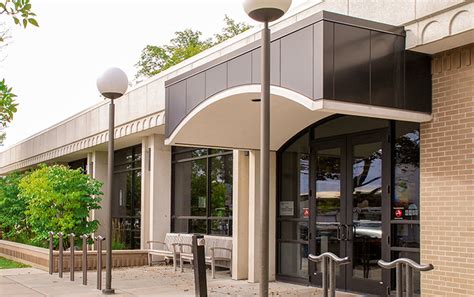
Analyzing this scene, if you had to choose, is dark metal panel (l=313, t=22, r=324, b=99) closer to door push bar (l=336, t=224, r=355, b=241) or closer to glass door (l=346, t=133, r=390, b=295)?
glass door (l=346, t=133, r=390, b=295)

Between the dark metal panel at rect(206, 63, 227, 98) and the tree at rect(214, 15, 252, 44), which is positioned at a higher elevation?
the tree at rect(214, 15, 252, 44)

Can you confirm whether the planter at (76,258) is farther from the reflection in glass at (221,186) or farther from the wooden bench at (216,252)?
the reflection in glass at (221,186)

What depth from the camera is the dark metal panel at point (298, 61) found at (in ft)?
26.0

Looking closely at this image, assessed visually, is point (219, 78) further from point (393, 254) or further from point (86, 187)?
point (86, 187)

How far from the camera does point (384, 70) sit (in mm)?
8312

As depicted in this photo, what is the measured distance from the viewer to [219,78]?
10047 mm

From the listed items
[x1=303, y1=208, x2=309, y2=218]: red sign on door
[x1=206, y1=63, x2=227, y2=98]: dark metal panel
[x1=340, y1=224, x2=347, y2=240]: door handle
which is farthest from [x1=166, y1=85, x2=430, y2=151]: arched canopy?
[x1=340, y1=224, x2=347, y2=240]: door handle

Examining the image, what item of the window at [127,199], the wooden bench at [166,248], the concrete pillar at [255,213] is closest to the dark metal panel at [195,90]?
the concrete pillar at [255,213]

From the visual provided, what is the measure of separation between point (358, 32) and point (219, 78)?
8.72 feet

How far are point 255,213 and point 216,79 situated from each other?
3.35 meters

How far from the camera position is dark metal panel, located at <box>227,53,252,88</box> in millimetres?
9305

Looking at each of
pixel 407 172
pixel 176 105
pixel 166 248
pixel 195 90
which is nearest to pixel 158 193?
pixel 166 248

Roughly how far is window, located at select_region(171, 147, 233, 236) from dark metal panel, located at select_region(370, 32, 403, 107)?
23.6ft

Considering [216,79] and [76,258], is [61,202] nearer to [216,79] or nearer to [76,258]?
[76,258]
